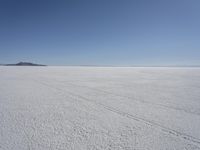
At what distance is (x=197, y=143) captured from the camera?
6.13 feet

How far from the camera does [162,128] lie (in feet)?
7.41

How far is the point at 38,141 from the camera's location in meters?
1.86

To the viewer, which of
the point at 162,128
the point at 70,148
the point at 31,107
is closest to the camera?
the point at 70,148

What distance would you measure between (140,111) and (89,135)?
1.38 meters

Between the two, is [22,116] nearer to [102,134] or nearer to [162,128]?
[102,134]

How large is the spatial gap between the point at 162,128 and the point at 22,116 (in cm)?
236

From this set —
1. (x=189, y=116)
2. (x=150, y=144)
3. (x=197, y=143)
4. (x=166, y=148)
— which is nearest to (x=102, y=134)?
(x=150, y=144)

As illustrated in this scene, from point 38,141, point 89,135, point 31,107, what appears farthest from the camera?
point 31,107

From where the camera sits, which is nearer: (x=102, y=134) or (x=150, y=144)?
(x=150, y=144)

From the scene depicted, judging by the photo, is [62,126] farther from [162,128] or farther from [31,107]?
[162,128]

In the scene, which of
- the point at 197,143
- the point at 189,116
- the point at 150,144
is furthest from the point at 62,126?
the point at 189,116

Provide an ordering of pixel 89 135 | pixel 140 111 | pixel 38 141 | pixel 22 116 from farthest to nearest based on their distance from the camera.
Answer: pixel 140 111, pixel 22 116, pixel 89 135, pixel 38 141

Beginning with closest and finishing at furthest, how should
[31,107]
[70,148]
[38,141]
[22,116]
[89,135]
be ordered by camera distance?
[70,148] < [38,141] < [89,135] < [22,116] < [31,107]

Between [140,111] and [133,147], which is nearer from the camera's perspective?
[133,147]
